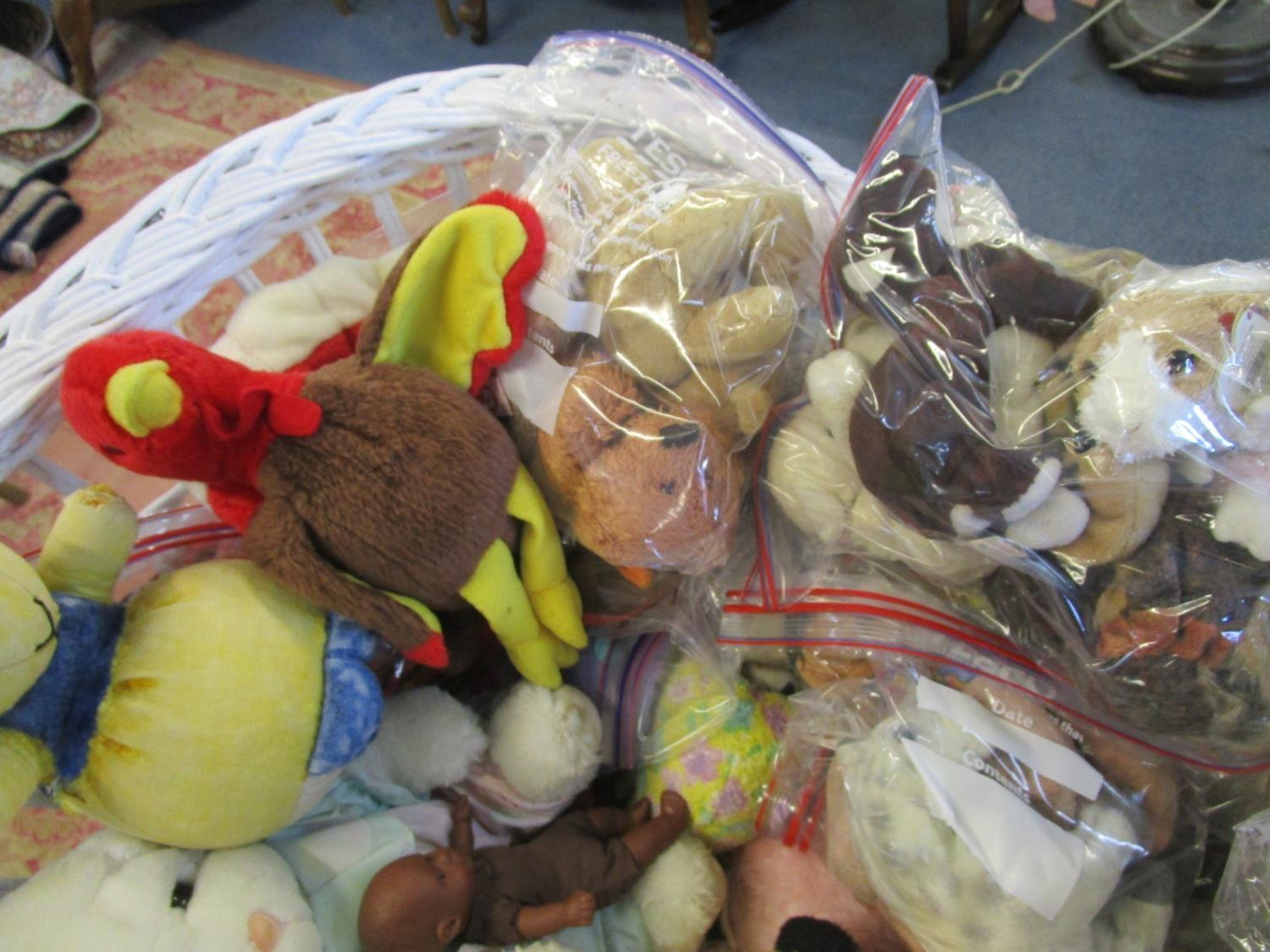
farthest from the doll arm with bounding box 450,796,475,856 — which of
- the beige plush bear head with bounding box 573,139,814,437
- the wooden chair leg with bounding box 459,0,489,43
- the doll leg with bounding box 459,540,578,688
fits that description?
the wooden chair leg with bounding box 459,0,489,43

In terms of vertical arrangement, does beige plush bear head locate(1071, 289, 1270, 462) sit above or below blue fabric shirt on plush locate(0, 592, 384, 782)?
above

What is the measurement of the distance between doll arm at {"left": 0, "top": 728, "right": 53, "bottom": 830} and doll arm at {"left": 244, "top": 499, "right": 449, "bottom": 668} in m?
0.14

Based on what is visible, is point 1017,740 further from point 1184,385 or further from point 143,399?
point 143,399

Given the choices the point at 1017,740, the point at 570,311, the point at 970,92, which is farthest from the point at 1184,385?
the point at 970,92

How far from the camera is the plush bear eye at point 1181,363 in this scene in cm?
41

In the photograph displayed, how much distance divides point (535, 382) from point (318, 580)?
17 cm

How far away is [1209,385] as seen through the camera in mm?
403

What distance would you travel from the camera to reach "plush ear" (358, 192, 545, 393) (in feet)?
1.70

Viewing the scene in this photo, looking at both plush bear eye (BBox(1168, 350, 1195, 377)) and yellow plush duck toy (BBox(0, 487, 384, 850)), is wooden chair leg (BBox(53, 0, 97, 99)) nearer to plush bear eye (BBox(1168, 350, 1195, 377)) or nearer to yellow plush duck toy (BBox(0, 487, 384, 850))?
yellow plush duck toy (BBox(0, 487, 384, 850))

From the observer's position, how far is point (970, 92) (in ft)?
4.27

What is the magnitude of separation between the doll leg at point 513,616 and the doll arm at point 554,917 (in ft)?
0.48

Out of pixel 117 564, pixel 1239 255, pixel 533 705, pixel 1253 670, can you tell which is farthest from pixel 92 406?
pixel 1239 255

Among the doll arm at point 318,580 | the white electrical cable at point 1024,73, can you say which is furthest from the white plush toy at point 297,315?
the white electrical cable at point 1024,73

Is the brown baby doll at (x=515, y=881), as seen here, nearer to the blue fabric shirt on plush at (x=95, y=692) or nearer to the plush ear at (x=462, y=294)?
the blue fabric shirt on plush at (x=95, y=692)
